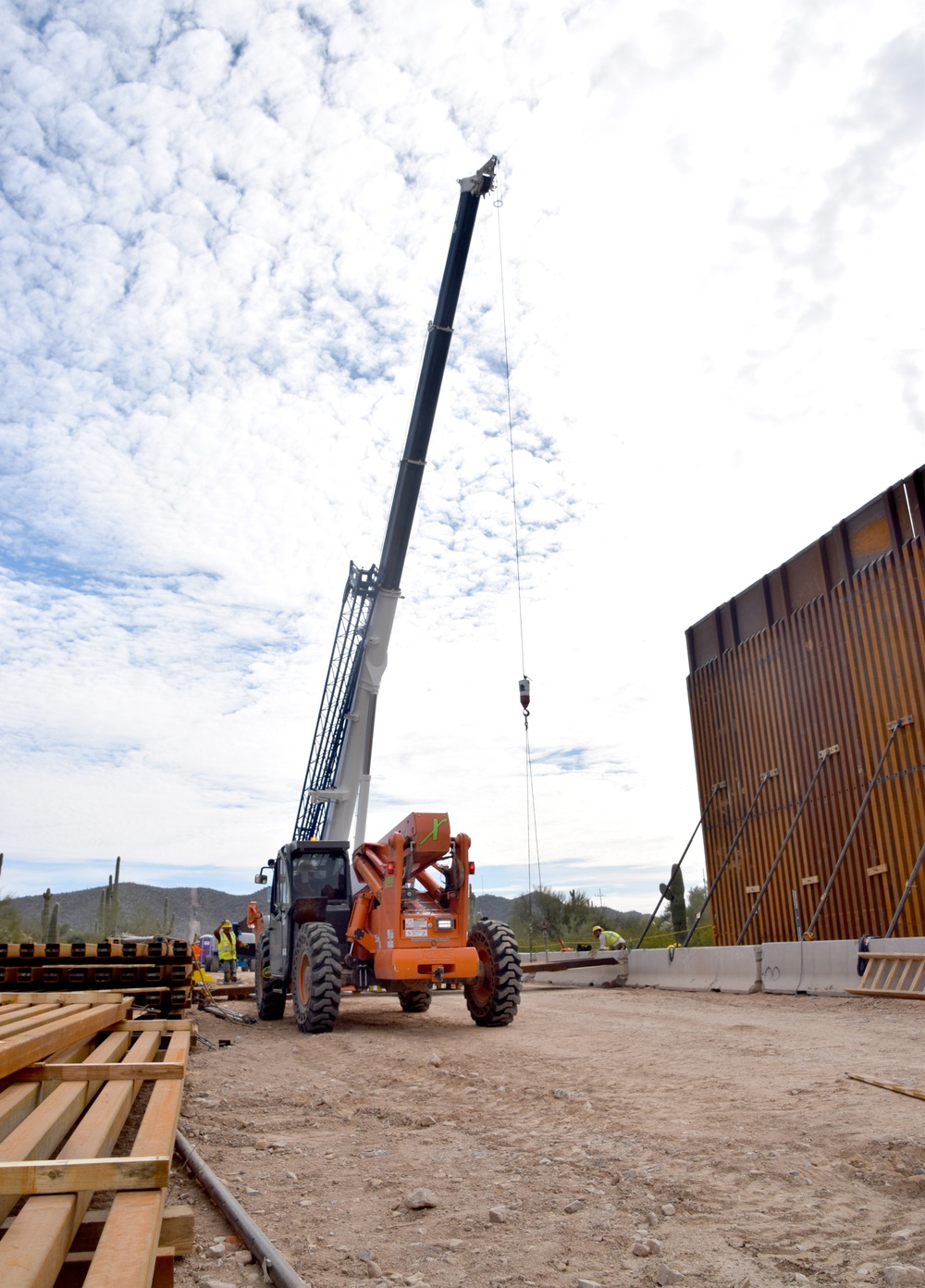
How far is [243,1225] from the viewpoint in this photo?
3578 millimetres

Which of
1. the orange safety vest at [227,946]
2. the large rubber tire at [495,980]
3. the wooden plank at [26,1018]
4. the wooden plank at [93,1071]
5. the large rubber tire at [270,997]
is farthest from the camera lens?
the orange safety vest at [227,946]

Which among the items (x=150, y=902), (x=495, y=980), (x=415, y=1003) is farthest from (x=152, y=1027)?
(x=150, y=902)

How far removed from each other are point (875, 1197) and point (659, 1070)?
10.9ft

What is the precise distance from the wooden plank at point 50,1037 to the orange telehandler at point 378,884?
4.17 meters

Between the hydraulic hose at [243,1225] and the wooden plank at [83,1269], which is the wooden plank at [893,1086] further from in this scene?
the wooden plank at [83,1269]

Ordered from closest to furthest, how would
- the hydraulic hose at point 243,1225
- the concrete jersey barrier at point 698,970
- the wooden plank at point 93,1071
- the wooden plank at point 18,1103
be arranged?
1. the hydraulic hose at point 243,1225
2. the wooden plank at point 18,1103
3. the wooden plank at point 93,1071
4. the concrete jersey barrier at point 698,970

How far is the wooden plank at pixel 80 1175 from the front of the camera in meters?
2.64

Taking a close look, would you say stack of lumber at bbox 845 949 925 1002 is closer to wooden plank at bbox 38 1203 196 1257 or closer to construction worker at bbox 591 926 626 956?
construction worker at bbox 591 926 626 956

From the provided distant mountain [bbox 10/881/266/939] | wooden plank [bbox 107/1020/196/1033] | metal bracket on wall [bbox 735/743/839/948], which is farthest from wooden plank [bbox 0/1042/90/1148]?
distant mountain [bbox 10/881/266/939]

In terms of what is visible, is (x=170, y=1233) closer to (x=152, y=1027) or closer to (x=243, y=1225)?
(x=243, y=1225)

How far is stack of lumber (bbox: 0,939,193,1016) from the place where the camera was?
33.0 feet

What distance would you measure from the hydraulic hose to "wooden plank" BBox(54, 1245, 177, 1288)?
1.46 ft

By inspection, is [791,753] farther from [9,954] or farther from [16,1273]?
[16,1273]

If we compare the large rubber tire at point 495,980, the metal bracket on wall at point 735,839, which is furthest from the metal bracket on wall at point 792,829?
the large rubber tire at point 495,980
